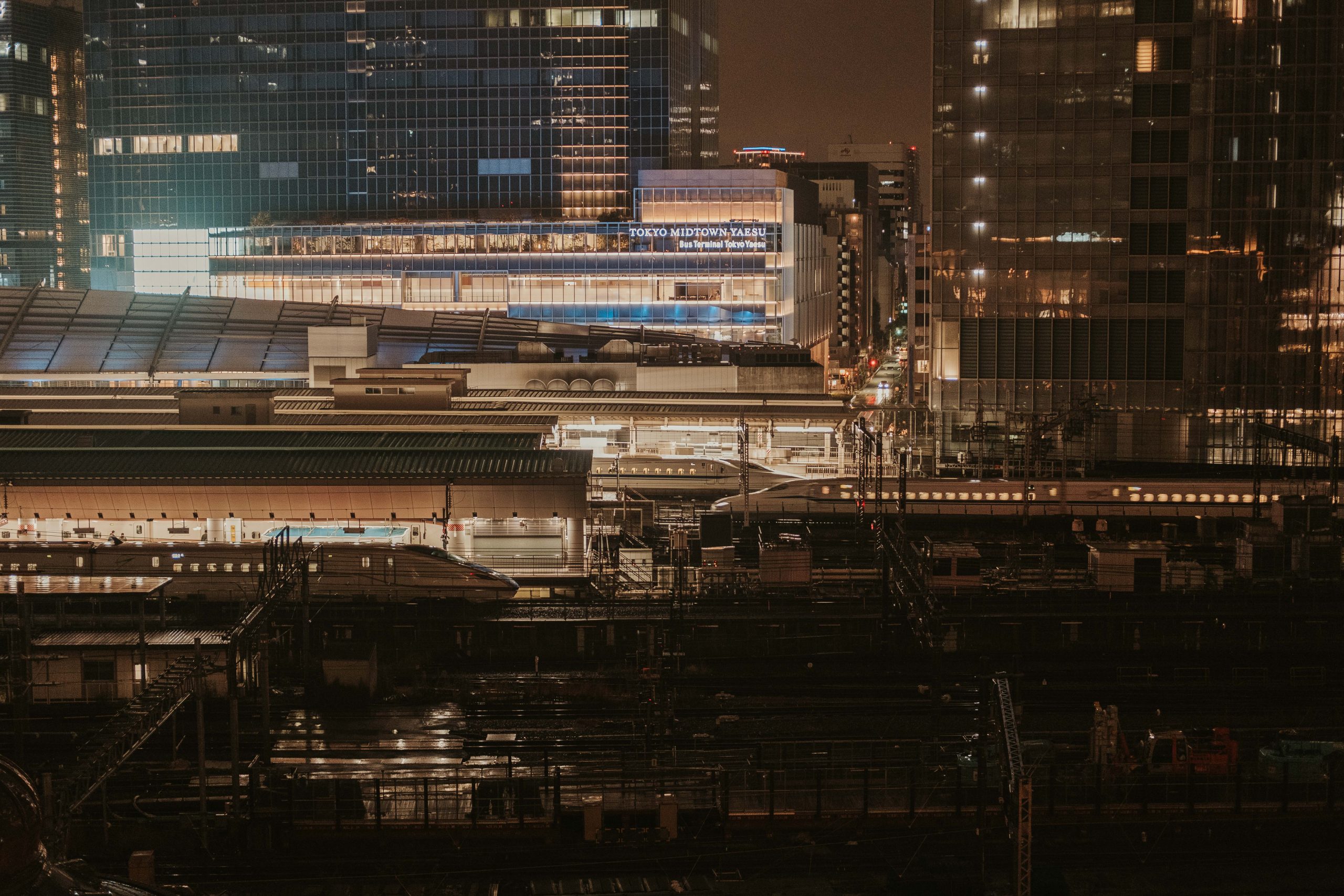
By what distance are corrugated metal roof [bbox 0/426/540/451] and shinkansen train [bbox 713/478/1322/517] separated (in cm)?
1242

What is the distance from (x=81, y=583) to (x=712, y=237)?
84.6m

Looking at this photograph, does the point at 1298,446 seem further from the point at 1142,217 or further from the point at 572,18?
the point at 572,18

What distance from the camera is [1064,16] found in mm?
77125

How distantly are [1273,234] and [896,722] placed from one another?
174 ft

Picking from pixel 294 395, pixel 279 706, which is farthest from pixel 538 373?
pixel 279 706

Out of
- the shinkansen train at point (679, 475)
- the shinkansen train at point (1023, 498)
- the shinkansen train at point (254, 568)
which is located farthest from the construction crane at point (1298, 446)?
the shinkansen train at point (254, 568)

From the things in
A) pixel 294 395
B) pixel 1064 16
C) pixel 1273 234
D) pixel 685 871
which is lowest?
pixel 685 871

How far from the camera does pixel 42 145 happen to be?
168500mm

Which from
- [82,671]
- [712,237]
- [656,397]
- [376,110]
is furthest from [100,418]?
[376,110]

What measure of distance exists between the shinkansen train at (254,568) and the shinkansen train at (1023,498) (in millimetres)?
19525

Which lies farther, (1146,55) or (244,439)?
(1146,55)

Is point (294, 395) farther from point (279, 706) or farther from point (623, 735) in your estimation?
point (623, 735)

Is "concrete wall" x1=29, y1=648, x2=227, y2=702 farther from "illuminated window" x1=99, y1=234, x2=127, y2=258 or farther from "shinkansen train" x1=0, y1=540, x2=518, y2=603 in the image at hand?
"illuminated window" x1=99, y1=234, x2=127, y2=258

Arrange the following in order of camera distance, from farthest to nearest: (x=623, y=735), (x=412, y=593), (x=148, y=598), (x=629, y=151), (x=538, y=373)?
(x=629, y=151) → (x=538, y=373) → (x=412, y=593) → (x=148, y=598) → (x=623, y=735)
